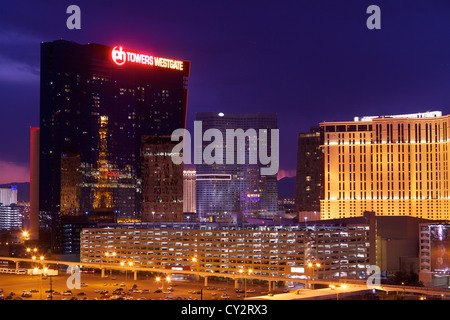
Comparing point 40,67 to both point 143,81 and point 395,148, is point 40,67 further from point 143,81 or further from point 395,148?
point 395,148

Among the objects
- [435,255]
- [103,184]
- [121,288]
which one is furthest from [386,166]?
[121,288]

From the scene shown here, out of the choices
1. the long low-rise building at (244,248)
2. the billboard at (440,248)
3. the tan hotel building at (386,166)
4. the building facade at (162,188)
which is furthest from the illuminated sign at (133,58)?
the billboard at (440,248)

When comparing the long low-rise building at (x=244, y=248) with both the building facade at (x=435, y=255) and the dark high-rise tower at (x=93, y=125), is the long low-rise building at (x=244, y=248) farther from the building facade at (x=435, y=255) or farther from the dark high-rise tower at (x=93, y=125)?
the dark high-rise tower at (x=93, y=125)

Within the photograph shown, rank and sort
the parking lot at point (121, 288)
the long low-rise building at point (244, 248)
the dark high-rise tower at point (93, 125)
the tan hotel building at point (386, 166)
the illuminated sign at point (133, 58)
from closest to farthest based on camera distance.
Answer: the parking lot at point (121, 288), the long low-rise building at point (244, 248), the tan hotel building at point (386, 166), the dark high-rise tower at point (93, 125), the illuminated sign at point (133, 58)

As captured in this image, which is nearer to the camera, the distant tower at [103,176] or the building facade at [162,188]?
the distant tower at [103,176]

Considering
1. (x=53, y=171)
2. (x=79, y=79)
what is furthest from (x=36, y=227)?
(x=79, y=79)

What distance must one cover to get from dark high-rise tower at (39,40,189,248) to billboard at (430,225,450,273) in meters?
102

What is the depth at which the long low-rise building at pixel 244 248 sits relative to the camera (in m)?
101

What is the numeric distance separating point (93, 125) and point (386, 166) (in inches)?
3343

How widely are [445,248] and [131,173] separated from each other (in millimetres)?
110815

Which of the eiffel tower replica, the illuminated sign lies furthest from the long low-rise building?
the illuminated sign

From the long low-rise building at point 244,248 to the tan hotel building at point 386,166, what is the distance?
45.6 metres

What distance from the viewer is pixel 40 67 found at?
18075 cm

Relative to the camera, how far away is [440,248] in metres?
105
